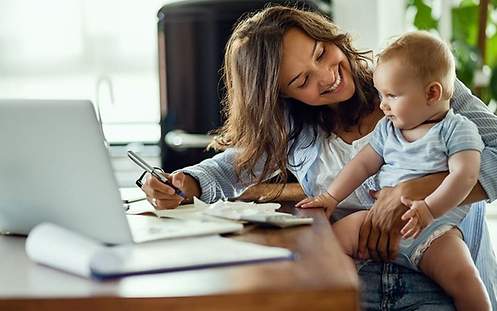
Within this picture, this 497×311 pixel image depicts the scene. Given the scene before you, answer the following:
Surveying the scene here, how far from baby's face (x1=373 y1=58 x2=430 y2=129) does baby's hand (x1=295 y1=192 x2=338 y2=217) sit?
0.67 feet

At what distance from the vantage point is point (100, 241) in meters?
1.32

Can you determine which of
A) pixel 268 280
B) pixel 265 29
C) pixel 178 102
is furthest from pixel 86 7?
pixel 268 280

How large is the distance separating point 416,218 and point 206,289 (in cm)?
72

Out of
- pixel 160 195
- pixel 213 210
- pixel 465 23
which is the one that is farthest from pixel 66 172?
pixel 465 23

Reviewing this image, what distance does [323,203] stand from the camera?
1799mm

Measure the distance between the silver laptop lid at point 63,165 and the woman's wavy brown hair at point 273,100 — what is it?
733mm

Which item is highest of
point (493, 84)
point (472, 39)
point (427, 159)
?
point (427, 159)

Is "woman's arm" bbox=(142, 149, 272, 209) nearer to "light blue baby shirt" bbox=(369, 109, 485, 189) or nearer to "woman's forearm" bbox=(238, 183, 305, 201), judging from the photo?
"woman's forearm" bbox=(238, 183, 305, 201)

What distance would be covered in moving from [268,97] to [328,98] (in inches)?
5.4

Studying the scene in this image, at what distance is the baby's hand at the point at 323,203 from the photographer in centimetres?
178

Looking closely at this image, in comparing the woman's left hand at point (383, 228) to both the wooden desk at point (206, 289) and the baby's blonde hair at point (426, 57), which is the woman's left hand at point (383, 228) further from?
the wooden desk at point (206, 289)

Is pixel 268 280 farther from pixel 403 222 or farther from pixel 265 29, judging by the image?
pixel 265 29

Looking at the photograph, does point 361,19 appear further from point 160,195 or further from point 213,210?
point 213,210

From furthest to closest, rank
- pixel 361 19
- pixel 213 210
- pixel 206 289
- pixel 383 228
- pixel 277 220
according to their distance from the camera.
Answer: pixel 361 19 < pixel 383 228 < pixel 213 210 < pixel 277 220 < pixel 206 289
